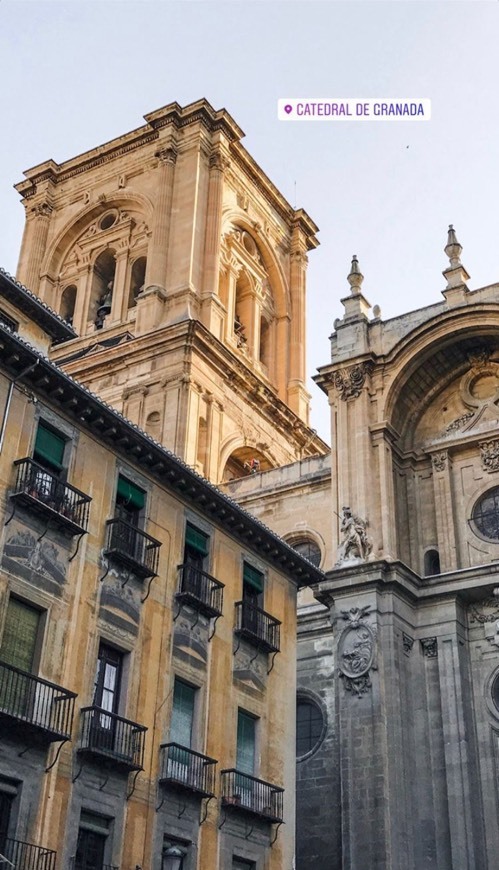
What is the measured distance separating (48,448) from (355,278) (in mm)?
21417

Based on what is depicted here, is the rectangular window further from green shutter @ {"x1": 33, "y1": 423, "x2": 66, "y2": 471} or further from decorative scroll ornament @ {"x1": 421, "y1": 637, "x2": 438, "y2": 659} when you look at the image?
decorative scroll ornament @ {"x1": 421, "y1": 637, "x2": 438, "y2": 659}

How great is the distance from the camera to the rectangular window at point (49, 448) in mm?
22156

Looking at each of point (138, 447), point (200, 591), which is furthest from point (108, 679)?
point (138, 447)

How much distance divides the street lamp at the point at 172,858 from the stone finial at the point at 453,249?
23499 mm

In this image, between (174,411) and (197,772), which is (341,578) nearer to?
(197,772)

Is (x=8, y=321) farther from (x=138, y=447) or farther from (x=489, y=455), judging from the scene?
(x=489, y=455)

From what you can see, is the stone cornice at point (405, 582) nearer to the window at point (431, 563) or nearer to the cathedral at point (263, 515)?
the cathedral at point (263, 515)

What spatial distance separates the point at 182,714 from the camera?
77.7 feet

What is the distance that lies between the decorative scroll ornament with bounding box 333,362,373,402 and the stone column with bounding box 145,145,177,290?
16.5 metres

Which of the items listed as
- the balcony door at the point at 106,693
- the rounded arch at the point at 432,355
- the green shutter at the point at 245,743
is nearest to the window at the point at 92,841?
the balcony door at the point at 106,693

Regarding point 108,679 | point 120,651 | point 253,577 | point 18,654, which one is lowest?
point 18,654

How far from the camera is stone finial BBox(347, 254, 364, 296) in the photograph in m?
41.0

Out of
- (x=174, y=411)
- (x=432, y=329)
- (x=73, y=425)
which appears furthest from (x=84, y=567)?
(x=174, y=411)

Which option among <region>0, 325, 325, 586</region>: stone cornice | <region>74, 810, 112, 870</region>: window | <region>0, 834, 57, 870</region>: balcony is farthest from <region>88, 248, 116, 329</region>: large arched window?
<region>0, 834, 57, 870</region>: balcony
